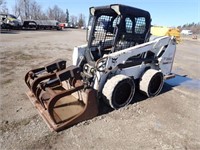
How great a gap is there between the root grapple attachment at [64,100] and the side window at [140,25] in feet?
5.81

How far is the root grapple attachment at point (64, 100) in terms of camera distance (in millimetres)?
3395

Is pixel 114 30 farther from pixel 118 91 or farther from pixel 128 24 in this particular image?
pixel 118 91

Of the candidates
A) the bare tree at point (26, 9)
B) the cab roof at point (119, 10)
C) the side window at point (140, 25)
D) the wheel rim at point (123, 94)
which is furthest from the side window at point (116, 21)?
the bare tree at point (26, 9)

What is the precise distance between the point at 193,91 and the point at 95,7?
3.57 m

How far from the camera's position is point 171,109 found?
4504 mm

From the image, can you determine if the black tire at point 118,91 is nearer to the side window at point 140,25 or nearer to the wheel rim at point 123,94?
the wheel rim at point 123,94

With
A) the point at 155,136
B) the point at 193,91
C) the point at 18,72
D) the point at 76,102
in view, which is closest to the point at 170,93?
the point at 193,91

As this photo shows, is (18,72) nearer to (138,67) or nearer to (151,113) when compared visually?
(138,67)

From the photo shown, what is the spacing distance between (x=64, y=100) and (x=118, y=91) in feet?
3.56

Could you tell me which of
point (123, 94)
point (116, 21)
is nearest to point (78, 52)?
point (116, 21)

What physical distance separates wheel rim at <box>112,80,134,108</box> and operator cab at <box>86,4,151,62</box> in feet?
2.54

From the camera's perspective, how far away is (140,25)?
15.4 feet

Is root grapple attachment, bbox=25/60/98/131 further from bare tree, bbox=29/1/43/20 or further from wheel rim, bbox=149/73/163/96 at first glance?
bare tree, bbox=29/1/43/20

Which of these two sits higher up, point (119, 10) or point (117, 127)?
point (119, 10)
